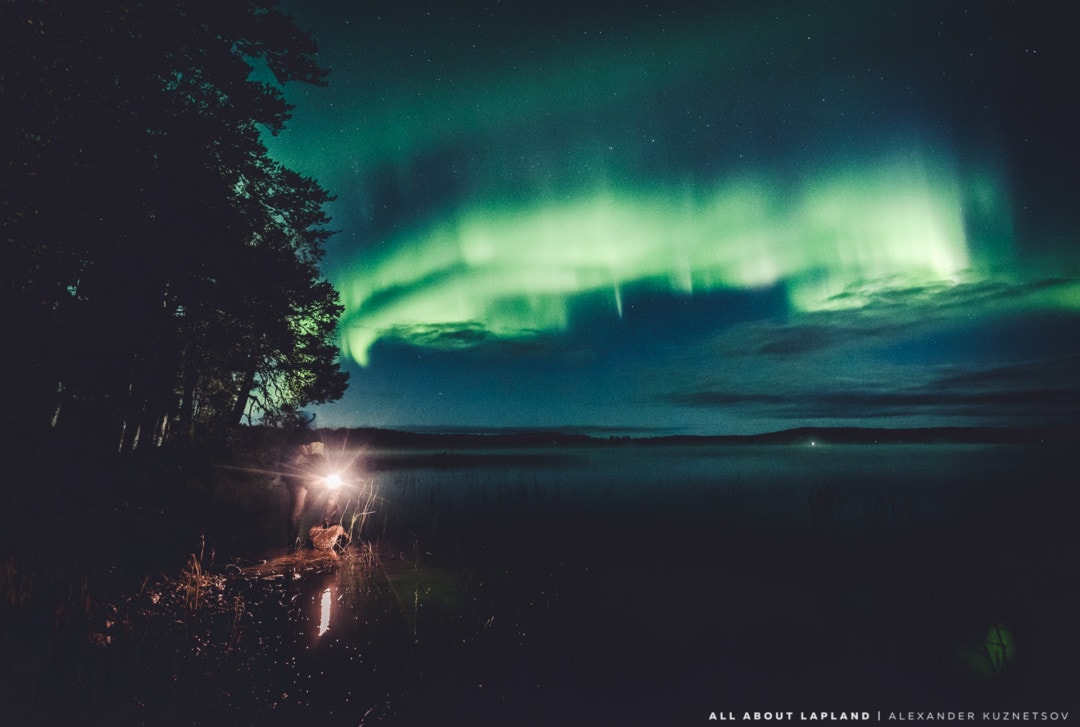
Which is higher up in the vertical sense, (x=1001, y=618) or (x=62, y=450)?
(x=62, y=450)

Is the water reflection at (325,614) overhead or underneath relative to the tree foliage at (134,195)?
underneath

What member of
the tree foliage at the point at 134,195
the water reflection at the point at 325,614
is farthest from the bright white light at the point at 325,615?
the tree foliage at the point at 134,195

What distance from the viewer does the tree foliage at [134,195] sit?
316 inches

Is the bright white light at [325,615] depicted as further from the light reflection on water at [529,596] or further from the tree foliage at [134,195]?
the tree foliage at [134,195]

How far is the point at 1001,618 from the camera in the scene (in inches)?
323

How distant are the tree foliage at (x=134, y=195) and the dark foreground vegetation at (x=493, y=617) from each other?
3487mm

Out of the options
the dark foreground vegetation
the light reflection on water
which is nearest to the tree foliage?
the dark foreground vegetation

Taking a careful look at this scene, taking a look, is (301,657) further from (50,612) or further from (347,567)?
(347,567)

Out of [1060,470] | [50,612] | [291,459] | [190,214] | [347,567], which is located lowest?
[1060,470]

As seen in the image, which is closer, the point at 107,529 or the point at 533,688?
the point at 533,688

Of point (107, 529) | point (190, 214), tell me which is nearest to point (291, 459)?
point (107, 529)

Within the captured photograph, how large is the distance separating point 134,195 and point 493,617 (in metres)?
9.42

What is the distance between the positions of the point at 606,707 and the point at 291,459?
8.76m

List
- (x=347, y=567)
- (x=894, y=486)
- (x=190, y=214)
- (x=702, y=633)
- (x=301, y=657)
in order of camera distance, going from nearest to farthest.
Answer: (x=301, y=657) → (x=702, y=633) → (x=190, y=214) → (x=347, y=567) → (x=894, y=486)
